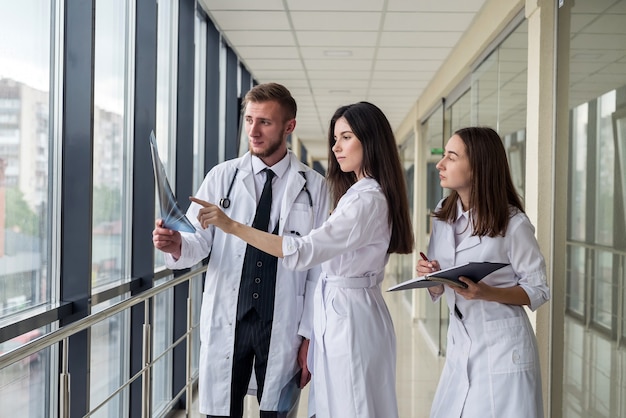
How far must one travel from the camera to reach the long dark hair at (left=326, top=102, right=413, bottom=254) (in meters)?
2.18

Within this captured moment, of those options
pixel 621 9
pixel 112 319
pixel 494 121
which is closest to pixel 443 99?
pixel 494 121

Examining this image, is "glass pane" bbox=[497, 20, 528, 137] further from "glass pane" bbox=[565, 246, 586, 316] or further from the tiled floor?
the tiled floor

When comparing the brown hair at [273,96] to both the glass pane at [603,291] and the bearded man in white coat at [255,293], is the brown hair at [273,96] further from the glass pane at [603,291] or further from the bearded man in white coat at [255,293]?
the glass pane at [603,291]

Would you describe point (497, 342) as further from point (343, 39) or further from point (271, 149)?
point (343, 39)

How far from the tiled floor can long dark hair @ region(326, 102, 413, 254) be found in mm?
2609

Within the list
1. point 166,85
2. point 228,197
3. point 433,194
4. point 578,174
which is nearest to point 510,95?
point 578,174

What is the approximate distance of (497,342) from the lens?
2053 millimetres

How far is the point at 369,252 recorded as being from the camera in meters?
2.19

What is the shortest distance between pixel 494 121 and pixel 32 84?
336 cm

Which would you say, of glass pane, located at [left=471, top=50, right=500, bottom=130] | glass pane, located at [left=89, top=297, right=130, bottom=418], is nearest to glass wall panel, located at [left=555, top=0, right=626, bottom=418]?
glass pane, located at [left=471, top=50, right=500, bottom=130]

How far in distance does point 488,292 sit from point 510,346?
7.0 inches

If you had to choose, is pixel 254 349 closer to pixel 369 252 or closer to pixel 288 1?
pixel 369 252

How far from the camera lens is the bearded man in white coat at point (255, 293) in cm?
239

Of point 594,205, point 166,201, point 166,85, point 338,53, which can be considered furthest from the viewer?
point 338,53
